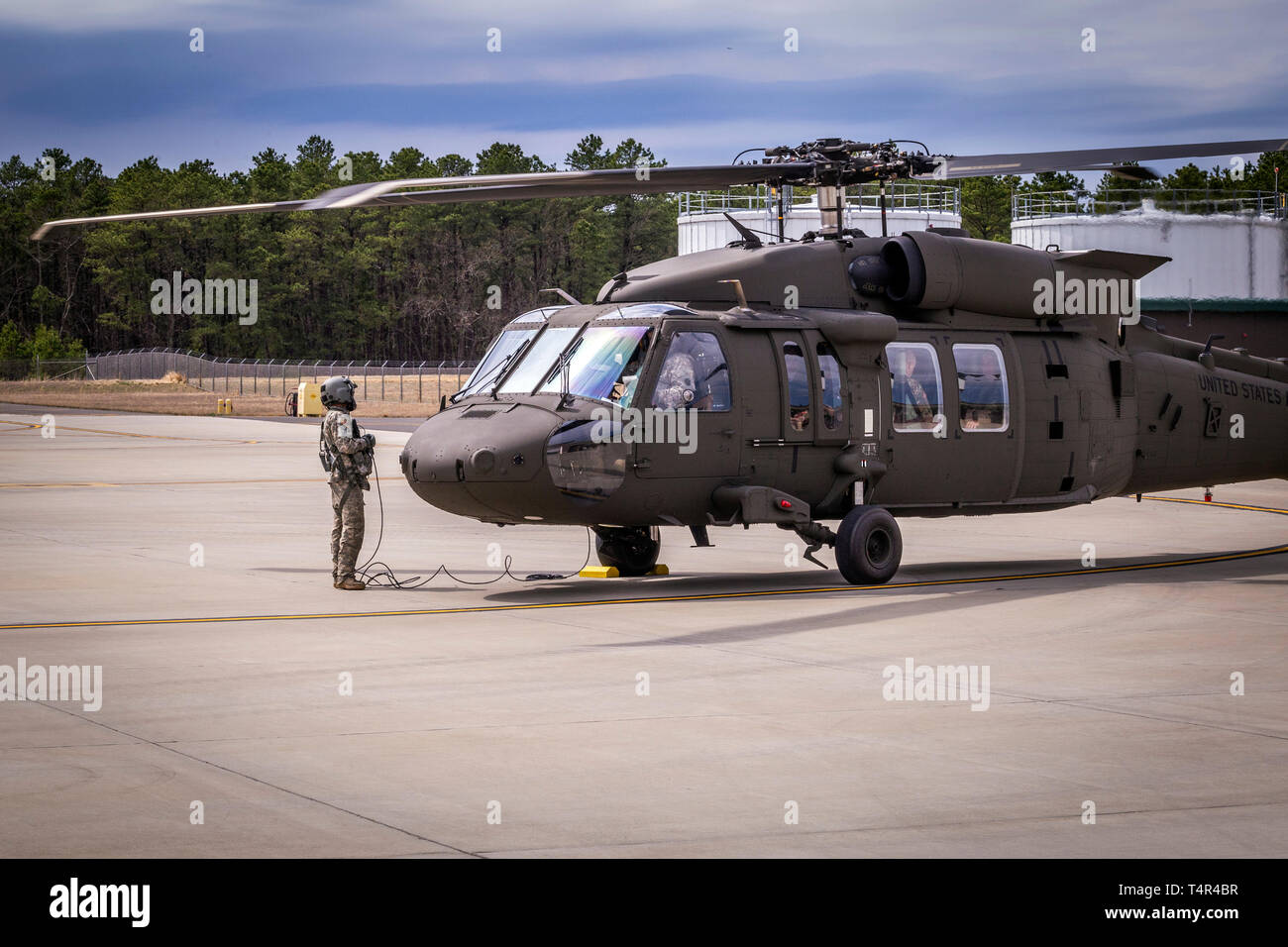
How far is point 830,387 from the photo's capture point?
16016mm

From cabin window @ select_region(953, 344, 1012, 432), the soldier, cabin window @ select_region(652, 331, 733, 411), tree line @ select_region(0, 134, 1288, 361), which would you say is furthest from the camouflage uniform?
tree line @ select_region(0, 134, 1288, 361)

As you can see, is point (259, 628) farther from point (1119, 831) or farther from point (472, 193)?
point (1119, 831)

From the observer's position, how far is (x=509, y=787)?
25.3 feet

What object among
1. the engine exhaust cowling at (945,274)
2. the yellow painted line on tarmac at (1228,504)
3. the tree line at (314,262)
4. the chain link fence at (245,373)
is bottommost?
the yellow painted line on tarmac at (1228,504)

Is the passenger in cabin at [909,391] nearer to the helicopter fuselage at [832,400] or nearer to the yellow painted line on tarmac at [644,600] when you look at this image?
the helicopter fuselage at [832,400]

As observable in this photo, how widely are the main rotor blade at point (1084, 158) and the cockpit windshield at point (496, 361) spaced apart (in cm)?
469

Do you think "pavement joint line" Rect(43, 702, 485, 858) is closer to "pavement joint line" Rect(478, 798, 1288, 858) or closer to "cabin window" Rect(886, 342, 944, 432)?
"pavement joint line" Rect(478, 798, 1288, 858)

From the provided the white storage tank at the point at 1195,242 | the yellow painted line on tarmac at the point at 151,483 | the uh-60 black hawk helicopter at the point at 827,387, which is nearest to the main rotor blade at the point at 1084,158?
the uh-60 black hawk helicopter at the point at 827,387

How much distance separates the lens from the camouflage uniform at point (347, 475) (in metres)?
15.3

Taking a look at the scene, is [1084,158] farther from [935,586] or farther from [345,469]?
[345,469]

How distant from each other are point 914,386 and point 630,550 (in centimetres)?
353

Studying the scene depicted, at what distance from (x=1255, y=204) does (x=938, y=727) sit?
165ft

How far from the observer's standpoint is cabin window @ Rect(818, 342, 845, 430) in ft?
52.4

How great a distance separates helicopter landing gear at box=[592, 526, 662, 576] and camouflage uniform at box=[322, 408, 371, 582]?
270cm
